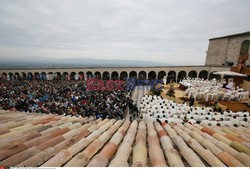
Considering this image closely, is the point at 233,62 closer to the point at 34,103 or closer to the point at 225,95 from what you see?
the point at 225,95

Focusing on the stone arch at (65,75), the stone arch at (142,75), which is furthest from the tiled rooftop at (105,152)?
the stone arch at (142,75)

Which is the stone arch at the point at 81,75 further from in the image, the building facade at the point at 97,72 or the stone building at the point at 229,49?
the stone building at the point at 229,49

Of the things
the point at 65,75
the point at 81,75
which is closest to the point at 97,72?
the point at 81,75

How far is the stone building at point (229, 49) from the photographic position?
29531 millimetres

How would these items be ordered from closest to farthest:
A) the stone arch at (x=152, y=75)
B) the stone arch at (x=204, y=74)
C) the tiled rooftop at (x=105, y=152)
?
the tiled rooftop at (x=105, y=152), the stone arch at (x=204, y=74), the stone arch at (x=152, y=75)

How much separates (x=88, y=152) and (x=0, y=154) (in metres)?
1.50

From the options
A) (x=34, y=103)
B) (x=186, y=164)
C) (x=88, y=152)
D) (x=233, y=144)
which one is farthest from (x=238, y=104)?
(x=34, y=103)

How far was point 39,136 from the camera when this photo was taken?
345 cm

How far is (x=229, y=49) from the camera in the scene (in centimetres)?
3397

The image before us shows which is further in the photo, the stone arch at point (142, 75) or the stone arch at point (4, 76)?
the stone arch at point (142, 75)

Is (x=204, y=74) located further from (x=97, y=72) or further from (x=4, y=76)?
(x=4, y=76)

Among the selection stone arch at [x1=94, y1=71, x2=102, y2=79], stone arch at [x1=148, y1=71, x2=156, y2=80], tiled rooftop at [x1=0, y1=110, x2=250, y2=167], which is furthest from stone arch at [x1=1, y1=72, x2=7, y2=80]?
tiled rooftop at [x1=0, y1=110, x2=250, y2=167]

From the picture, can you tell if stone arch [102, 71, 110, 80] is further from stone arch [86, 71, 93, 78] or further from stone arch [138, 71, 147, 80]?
stone arch [138, 71, 147, 80]

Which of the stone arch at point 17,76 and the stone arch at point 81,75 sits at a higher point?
the stone arch at point 81,75
